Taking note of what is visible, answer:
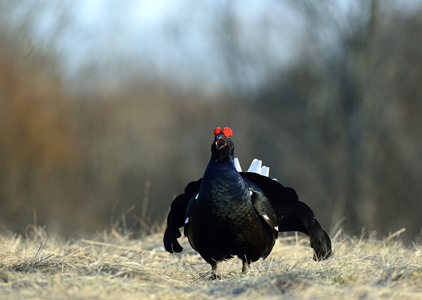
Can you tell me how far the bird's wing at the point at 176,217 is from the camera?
411 cm

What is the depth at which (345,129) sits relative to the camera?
14.2 meters

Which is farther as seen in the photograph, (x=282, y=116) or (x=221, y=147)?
(x=282, y=116)

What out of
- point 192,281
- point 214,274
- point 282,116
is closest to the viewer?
point 192,281

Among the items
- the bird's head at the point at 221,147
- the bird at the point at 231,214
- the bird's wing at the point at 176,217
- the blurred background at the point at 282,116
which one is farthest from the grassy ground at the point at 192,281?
the blurred background at the point at 282,116

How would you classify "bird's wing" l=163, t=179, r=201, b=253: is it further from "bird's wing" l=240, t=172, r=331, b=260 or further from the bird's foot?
the bird's foot

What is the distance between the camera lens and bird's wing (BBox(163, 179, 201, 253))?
13.5 ft

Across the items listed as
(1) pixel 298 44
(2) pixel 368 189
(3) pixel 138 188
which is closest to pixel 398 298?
(2) pixel 368 189

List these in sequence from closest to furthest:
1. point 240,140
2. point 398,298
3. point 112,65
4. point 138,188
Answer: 1. point 398,298
2. point 240,140
3. point 138,188
4. point 112,65

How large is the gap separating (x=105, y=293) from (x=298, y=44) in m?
12.3

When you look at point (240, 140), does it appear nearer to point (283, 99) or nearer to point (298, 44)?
point (283, 99)

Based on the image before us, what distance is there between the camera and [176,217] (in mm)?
4277

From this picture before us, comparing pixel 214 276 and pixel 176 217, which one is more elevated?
pixel 176 217

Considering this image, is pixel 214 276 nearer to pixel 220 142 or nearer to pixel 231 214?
pixel 231 214

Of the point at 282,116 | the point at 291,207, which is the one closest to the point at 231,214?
the point at 291,207
